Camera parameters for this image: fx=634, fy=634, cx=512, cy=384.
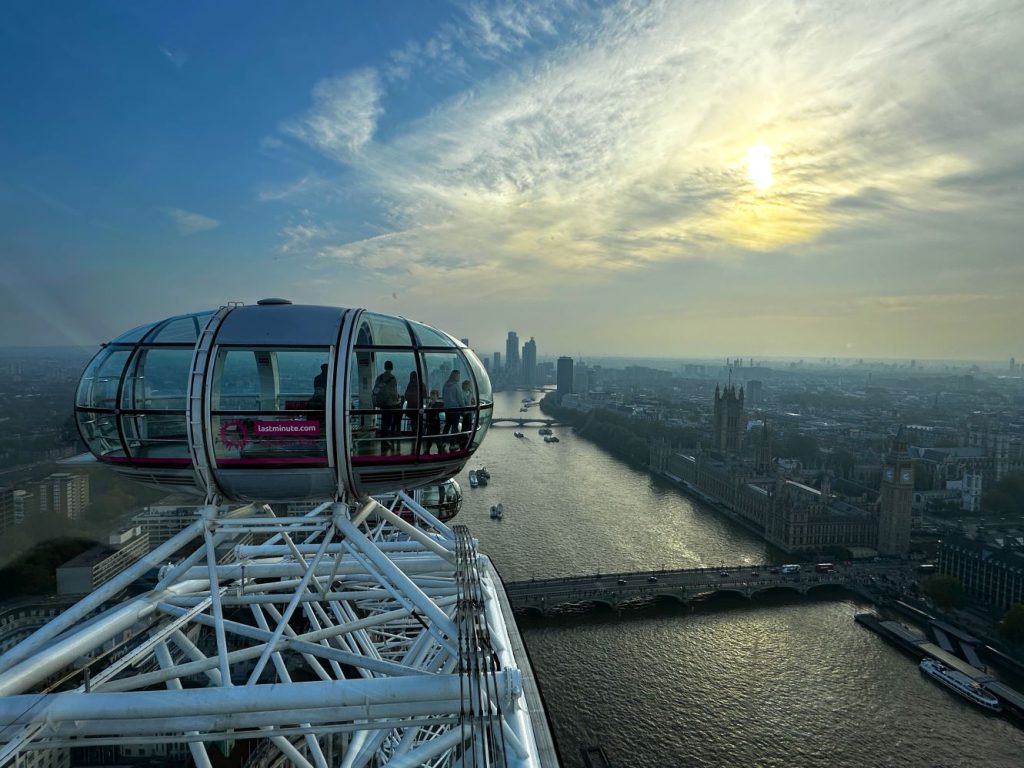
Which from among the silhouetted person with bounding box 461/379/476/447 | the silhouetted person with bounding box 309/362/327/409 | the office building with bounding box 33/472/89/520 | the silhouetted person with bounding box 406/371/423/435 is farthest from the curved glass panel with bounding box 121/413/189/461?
the office building with bounding box 33/472/89/520

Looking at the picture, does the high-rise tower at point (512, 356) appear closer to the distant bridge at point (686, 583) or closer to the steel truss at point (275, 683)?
the distant bridge at point (686, 583)

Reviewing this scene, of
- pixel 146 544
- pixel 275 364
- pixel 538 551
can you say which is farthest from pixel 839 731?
pixel 146 544

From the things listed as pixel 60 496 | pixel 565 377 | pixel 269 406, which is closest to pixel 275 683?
pixel 269 406

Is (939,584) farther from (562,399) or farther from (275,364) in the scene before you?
(562,399)

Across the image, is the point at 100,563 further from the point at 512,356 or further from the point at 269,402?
the point at 512,356

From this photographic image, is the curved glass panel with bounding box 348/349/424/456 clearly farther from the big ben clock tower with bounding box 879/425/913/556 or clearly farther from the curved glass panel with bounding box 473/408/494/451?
the big ben clock tower with bounding box 879/425/913/556

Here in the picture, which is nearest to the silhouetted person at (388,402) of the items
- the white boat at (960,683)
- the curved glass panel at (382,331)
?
the curved glass panel at (382,331)
